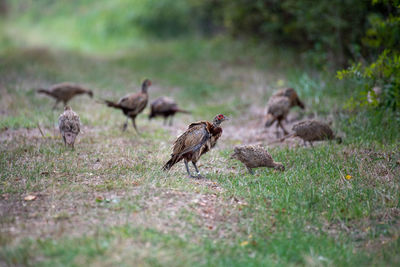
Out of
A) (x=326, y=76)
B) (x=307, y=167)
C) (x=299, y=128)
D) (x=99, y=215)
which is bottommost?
(x=99, y=215)

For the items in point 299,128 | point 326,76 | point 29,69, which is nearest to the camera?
point 299,128

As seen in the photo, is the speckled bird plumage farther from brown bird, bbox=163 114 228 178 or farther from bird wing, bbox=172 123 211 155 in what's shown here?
bird wing, bbox=172 123 211 155


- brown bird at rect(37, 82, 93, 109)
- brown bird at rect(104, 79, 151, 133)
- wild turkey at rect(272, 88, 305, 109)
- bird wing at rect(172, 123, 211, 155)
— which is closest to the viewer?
bird wing at rect(172, 123, 211, 155)

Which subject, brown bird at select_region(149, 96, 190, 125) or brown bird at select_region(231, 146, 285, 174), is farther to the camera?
brown bird at select_region(149, 96, 190, 125)

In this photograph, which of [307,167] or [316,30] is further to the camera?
[316,30]

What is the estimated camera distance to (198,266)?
4.07 m

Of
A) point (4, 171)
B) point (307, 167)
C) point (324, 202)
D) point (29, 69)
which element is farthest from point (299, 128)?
point (29, 69)

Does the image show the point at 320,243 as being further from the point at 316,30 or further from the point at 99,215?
the point at 316,30

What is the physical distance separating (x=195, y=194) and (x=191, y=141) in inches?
42.9

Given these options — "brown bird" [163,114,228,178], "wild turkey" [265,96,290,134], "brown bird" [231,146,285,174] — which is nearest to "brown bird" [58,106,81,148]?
"brown bird" [163,114,228,178]

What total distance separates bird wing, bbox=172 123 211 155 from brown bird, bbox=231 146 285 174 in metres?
0.69

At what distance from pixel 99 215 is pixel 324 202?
2920 mm

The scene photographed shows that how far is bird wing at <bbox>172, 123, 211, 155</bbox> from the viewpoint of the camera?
6.46 metres

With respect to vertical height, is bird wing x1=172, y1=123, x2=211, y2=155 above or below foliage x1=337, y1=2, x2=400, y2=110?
below
